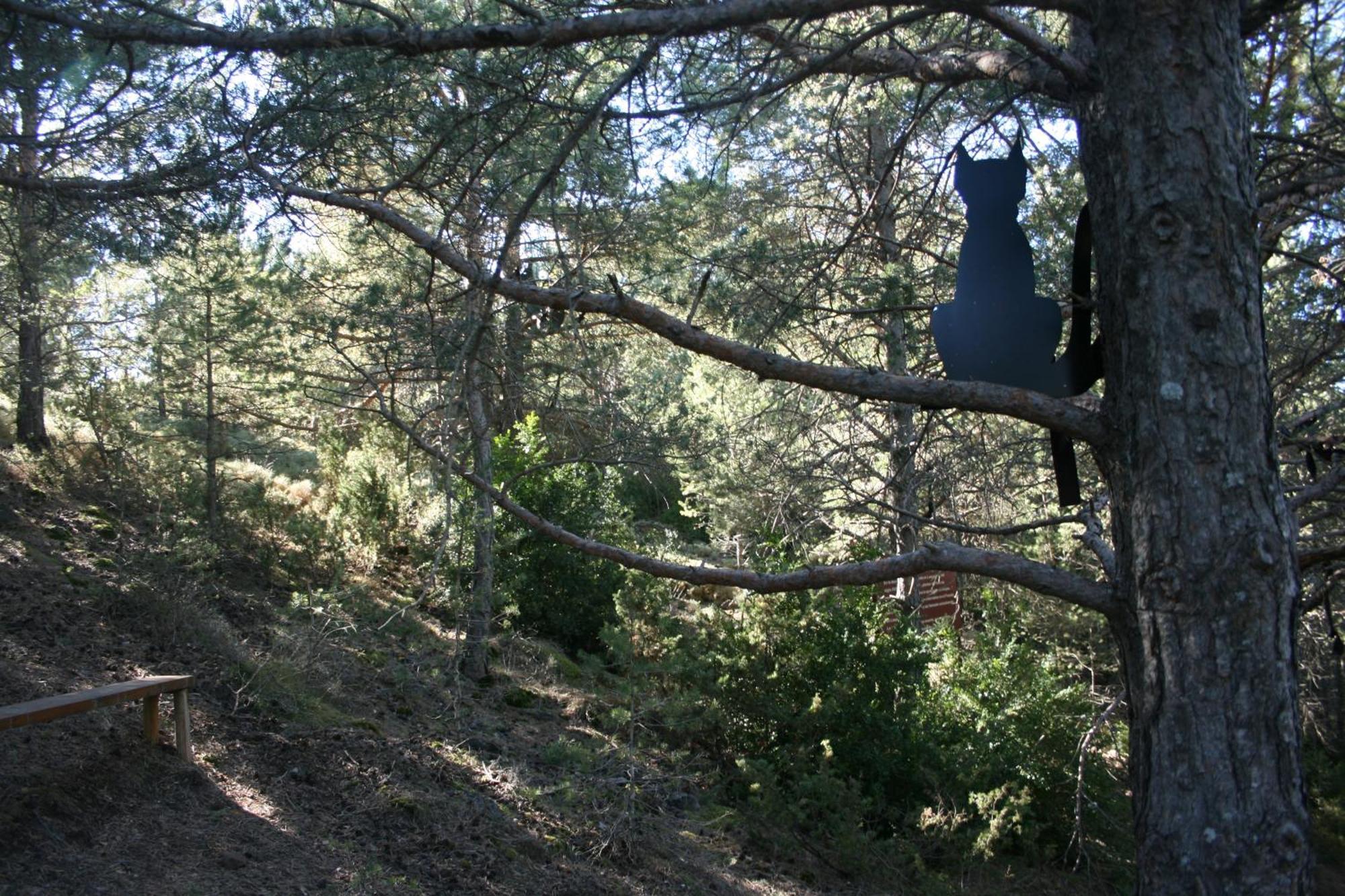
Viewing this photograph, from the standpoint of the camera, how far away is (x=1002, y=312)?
306 centimetres

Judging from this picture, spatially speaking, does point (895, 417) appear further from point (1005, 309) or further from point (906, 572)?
point (906, 572)

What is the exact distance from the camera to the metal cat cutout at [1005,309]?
3025 millimetres

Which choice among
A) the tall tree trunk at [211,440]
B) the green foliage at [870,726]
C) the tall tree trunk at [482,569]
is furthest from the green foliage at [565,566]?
the green foliage at [870,726]

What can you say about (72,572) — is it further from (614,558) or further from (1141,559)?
(1141,559)

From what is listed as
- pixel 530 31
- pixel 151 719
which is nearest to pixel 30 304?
pixel 151 719

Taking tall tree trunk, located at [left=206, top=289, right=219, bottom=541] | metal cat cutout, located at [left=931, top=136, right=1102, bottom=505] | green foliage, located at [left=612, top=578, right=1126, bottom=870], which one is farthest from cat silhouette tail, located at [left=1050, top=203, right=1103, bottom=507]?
tall tree trunk, located at [left=206, top=289, right=219, bottom=541]

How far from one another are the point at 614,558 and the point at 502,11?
3.78 m

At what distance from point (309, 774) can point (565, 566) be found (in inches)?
234

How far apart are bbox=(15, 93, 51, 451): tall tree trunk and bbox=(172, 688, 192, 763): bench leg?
9.50 feet

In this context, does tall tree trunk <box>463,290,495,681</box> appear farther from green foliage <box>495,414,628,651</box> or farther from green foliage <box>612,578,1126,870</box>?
green foliage <box>612,578,1126,870</box>

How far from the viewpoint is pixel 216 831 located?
5.43 meters

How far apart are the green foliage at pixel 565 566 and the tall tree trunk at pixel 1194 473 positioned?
30.5 feet

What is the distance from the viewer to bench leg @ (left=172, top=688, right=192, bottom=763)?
5895 millimetres

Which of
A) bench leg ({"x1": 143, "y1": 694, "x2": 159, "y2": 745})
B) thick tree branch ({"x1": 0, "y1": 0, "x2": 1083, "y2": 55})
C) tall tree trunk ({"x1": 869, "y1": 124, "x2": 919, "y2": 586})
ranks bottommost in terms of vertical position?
bench leg ({"x1": 143, "y1": 694, "x2": 159, "y2": 745})
